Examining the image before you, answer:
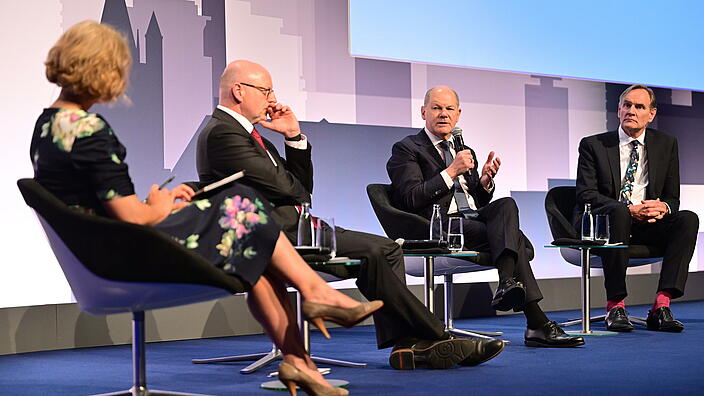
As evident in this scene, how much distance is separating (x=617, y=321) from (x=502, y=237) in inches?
38.7

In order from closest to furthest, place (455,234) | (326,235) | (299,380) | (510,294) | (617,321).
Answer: (299,380) < (326,235) < (510,294) < (455,234) < (617,321)

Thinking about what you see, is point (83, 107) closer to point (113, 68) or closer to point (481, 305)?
point (113, 68)

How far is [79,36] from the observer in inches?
98.7

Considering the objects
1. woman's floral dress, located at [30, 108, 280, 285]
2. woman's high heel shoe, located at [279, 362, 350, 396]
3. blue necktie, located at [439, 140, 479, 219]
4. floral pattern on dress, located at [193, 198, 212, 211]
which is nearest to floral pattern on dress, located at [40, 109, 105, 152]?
woman's floral dress, located at [30, 108, 280, 285]

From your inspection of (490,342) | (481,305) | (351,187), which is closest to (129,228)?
(490,342)

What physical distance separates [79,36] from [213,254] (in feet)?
2.16

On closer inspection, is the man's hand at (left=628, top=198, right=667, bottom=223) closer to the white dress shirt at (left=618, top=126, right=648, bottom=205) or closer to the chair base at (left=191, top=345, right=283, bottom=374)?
the white dress shirt at (left=618, top=126, right=648, bottom=205)

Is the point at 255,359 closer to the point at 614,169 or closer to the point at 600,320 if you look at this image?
the point at 600,320

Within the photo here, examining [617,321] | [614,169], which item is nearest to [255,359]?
[617,321]

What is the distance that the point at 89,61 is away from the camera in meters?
2.51

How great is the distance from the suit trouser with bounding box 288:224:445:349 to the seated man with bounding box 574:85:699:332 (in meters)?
1.73

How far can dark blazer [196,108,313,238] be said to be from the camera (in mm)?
3488

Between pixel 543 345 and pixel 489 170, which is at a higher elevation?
pixel 489 170

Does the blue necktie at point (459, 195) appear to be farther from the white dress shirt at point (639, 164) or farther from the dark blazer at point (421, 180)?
the white dress shirt at point (639, 164)
